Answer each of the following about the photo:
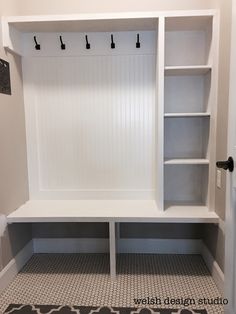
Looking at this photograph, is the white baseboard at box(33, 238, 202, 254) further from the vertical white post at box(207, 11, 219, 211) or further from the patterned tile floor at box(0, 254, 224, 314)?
the vertical white post at box(207, 11, 219, 211)

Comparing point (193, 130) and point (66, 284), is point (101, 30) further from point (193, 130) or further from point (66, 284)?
point (66, 284)

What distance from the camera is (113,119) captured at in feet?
8.18

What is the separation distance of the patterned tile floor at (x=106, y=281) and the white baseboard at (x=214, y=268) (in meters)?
0.04

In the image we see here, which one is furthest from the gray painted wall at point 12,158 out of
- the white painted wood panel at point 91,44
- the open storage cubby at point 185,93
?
the open storage cubby at point 185,93

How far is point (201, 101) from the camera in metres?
2.43

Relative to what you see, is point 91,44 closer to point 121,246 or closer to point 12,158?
point 12,158

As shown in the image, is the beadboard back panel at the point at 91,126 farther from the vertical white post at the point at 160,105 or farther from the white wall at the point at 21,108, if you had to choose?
the vertical white post at the point at 160,105

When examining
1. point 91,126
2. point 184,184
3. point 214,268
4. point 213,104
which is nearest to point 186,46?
point 213,104

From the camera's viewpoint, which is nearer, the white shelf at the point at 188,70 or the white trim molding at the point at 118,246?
the white shelf at the point at 188,70

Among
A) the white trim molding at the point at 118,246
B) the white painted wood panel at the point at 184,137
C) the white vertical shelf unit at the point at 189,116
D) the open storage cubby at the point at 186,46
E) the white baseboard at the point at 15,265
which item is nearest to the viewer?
the white baseboard at the point at 15,265

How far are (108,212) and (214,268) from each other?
95cm

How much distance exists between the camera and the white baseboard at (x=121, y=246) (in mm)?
2611

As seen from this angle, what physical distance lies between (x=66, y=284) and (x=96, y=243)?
54 centimetres

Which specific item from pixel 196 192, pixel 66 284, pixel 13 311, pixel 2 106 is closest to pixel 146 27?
pixel 2 106
